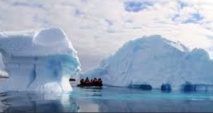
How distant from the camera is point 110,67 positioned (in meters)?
40.8

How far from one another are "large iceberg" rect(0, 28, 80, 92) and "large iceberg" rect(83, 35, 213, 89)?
1342cm

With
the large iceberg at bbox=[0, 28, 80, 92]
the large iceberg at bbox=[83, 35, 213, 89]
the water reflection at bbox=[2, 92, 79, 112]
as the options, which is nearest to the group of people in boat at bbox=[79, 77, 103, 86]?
the large iceberg at bbox=[83, 35, 213, 89]

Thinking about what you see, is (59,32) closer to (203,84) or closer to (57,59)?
(57,59)

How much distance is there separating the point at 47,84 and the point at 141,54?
629 inches

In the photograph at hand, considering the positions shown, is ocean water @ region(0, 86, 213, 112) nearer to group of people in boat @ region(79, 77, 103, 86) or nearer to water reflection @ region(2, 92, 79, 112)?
water reflection @ region(2, 92, 79, 112)

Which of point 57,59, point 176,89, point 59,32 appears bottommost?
point 176,89

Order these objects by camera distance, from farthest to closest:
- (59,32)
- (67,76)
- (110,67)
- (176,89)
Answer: (110,67) < (176,89) < (67,76) < (59,32)

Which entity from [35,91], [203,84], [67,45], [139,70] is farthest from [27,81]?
[203,84]

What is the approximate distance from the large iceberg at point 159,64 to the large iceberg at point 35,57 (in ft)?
44.0

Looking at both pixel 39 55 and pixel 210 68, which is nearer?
pixel 39 55

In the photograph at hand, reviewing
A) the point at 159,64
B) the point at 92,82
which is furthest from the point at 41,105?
the point at 92,82

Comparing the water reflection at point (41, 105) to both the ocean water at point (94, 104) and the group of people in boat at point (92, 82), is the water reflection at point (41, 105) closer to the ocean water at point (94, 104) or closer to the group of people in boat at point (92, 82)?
the ocean water at point (94, 104)

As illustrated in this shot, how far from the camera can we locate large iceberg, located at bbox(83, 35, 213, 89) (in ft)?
118

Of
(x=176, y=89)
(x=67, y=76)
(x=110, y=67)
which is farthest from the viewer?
(x=110, y=67)
